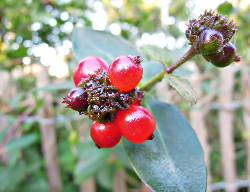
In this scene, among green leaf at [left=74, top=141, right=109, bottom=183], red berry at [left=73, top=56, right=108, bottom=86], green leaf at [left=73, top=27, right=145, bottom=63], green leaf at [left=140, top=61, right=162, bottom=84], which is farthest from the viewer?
green leaf at [left=74, top=141, right=109, bottom=183]

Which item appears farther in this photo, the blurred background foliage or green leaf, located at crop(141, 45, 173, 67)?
the blurred background foliage

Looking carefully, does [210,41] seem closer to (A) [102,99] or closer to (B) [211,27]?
(B) [211,27]

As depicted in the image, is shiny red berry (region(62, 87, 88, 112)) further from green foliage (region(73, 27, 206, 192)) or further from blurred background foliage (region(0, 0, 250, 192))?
blurred background foliage (region(0, 0, 250, 192))

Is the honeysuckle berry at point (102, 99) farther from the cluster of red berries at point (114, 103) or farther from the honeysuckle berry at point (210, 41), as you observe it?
the honeysuckle berry at point (210, 41)

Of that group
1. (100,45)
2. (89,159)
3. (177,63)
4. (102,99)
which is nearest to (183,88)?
(177,63)

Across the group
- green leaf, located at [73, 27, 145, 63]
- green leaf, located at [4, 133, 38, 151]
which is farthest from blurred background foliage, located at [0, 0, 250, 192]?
green leaf, located at [73, 27, 145, 63]

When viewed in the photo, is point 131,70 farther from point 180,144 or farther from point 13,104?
point 13,104

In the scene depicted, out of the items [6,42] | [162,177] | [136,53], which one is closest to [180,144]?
[162,177]
